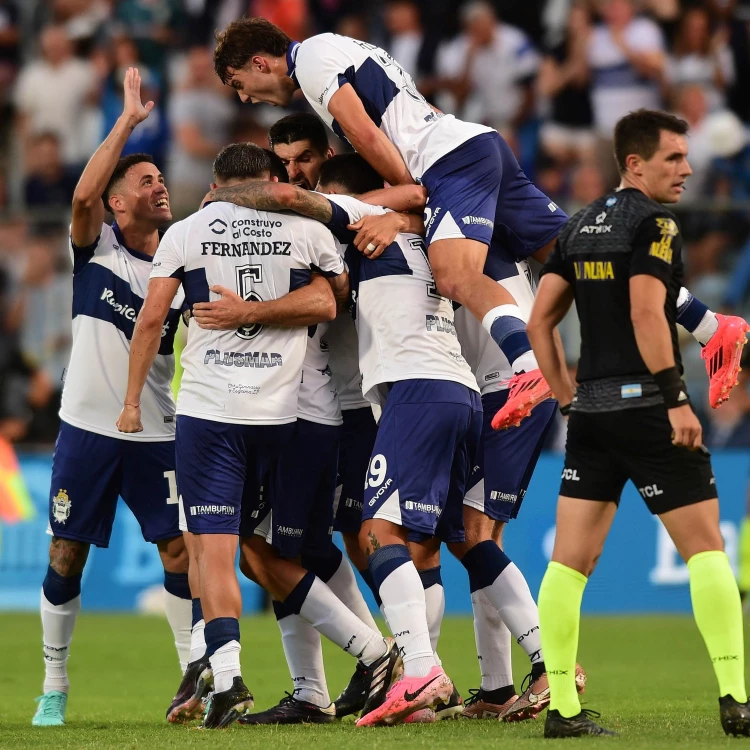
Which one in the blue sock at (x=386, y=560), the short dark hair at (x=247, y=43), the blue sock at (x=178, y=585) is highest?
the short dark hair at (x=247, y=43)

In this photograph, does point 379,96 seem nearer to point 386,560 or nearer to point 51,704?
point 386,560

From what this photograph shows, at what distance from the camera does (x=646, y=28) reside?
15641 millimetres

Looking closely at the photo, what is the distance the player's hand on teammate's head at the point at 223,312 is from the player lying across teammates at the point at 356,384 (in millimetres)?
10

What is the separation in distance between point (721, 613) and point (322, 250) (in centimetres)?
256

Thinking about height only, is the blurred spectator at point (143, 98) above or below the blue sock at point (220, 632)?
above

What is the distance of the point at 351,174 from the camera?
7000 millimetres

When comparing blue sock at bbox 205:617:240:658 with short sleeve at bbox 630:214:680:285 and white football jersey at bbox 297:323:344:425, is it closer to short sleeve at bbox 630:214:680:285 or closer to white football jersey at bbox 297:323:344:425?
white football jersey at bbox 297:323:344:425

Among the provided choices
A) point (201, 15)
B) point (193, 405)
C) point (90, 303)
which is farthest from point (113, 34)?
point (193, 405)

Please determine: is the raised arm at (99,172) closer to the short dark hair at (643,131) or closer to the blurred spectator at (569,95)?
the short dark hair at (643,131)

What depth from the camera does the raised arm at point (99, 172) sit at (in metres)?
6.95

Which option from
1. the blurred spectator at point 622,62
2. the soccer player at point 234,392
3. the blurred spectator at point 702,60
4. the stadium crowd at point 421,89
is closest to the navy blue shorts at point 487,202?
the soccer player at point 234,392

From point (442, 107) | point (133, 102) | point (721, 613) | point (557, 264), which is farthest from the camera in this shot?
point (442, 107)

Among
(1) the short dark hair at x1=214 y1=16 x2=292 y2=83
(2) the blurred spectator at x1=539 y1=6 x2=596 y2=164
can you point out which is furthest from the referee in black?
(2) the blurred spectator at x1=539 y1=6 x2=596 y2=164

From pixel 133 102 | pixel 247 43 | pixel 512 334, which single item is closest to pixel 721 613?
pixel 512 334
